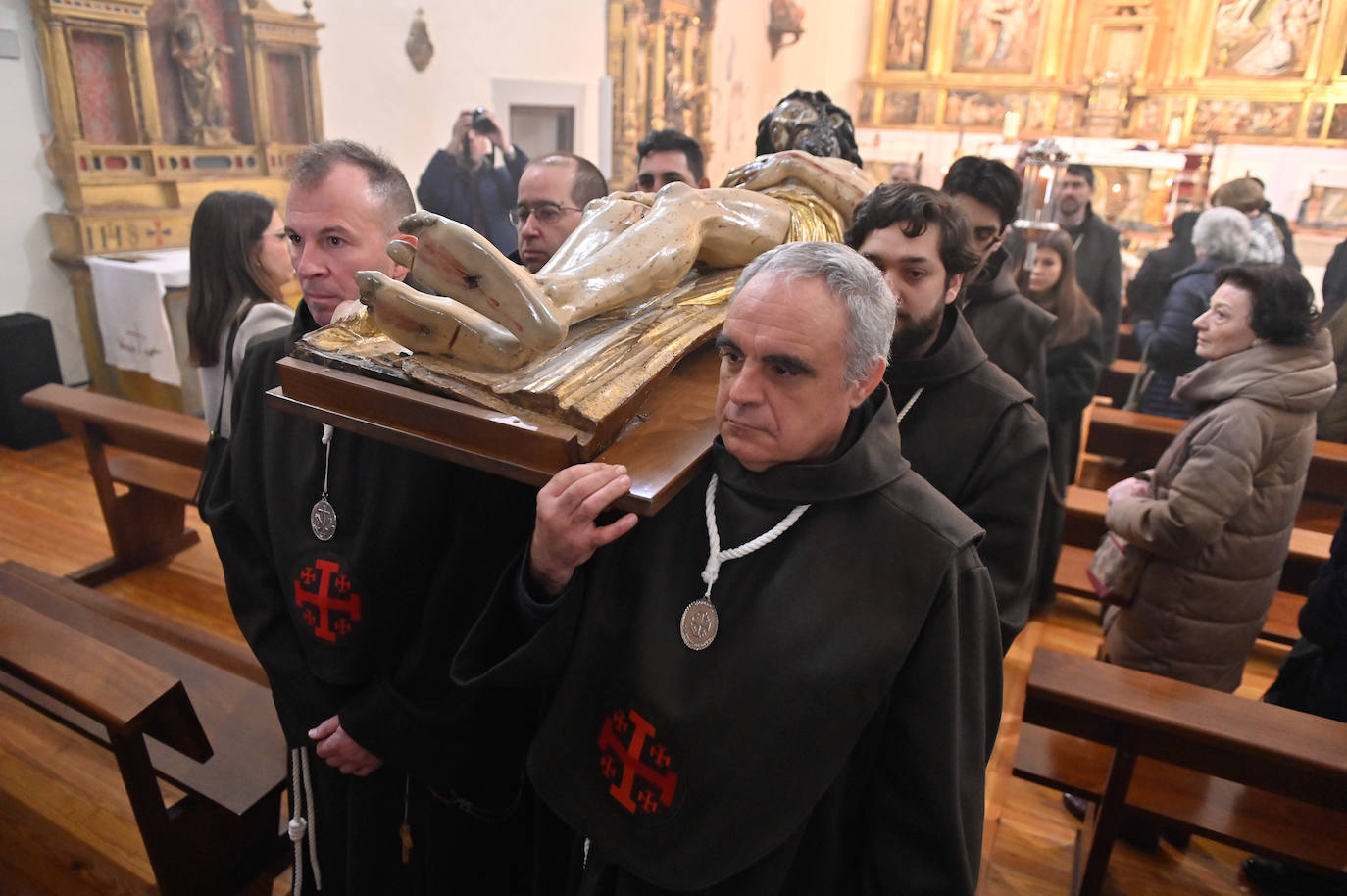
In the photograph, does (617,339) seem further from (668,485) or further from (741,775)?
(741,775)

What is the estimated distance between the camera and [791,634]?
3.66 feet

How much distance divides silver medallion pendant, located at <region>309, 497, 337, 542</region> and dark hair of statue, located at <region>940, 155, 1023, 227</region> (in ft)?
5.82

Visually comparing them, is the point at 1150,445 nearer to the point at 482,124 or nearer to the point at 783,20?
the point at 482,124

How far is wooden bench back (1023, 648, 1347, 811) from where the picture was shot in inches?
74.6

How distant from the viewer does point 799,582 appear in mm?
1129

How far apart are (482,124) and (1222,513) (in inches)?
182

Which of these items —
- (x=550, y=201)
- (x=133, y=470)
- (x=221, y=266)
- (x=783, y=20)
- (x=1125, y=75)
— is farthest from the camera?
(x=1125, y=75)

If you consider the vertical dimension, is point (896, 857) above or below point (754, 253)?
below

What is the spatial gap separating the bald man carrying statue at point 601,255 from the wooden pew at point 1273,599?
209 centimetres

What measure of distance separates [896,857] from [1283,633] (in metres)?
3.01

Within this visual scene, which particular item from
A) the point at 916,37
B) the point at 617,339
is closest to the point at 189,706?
the point at 617,339

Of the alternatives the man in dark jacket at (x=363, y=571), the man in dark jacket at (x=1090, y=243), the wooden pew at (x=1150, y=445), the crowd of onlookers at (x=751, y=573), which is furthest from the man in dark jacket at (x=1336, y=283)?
the man in dark jacket at (x=363, y=571)

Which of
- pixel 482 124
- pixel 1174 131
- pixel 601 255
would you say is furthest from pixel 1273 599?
pixel 1174 131

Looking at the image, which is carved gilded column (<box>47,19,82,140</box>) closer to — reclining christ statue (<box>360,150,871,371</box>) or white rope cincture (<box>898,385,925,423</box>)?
reclining christ statue (<box>360,150,871,371</box>)
